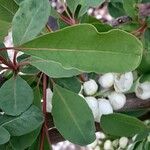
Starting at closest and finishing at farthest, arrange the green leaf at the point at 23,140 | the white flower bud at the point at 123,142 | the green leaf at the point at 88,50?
the green leaf at the point at 88,50, the green leaf at the point at 23,140, the white flower bud at the point at 123,142


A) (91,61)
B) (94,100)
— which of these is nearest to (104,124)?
(94,100)

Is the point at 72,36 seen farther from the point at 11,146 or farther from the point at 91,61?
the point at 11,146

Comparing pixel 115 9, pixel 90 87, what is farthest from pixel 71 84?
pixel 115 9

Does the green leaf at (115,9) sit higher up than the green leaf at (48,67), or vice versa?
the green leaf at (48,67)

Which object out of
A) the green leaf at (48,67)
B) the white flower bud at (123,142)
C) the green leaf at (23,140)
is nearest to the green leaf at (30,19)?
the green leaf at (48,67)

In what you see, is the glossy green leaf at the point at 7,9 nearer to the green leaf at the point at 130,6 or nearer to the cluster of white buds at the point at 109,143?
the green leaf at the point at 130,6

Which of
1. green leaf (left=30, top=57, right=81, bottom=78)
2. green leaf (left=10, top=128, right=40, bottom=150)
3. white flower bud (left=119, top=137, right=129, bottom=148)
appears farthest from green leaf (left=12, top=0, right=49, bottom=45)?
white flower bud (left=119, top=137, right=129, bottom=148)

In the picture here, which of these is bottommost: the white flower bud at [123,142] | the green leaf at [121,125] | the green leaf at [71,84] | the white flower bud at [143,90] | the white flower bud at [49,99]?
the white flower bud at [123,142]
